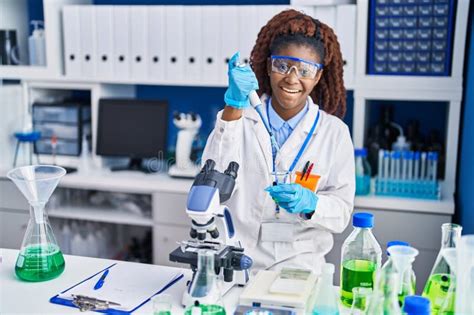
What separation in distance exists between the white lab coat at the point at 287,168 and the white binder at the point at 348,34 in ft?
2.72

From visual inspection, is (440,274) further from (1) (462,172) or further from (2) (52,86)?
(2) (52,86)

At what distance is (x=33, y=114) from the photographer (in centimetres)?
316

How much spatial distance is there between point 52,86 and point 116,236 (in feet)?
3.01

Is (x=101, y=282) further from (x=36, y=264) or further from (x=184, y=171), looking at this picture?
(x=184, y=171)

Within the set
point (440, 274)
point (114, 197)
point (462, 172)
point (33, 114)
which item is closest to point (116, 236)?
point (114, 197)

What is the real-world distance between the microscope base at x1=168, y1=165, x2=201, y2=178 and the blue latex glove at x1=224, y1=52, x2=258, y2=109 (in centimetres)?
118

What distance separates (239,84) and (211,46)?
1.26 m

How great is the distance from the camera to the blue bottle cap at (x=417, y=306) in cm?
106

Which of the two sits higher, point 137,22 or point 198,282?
point 137,22

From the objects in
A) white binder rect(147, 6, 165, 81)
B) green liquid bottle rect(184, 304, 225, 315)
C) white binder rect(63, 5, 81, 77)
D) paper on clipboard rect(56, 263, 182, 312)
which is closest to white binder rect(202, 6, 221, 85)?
white binder rect(147, 6, 165, 81)

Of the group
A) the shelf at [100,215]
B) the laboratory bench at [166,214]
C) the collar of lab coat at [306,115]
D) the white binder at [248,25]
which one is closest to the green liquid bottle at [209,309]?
the collar of lab coat at [306,115]

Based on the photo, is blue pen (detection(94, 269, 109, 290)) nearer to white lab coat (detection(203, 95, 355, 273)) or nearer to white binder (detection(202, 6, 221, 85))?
white lab coat (detection(203, 95, 355, 273))

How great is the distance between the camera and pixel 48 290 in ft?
4.82

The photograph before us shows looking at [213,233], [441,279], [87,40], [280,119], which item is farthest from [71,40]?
[441,279]
